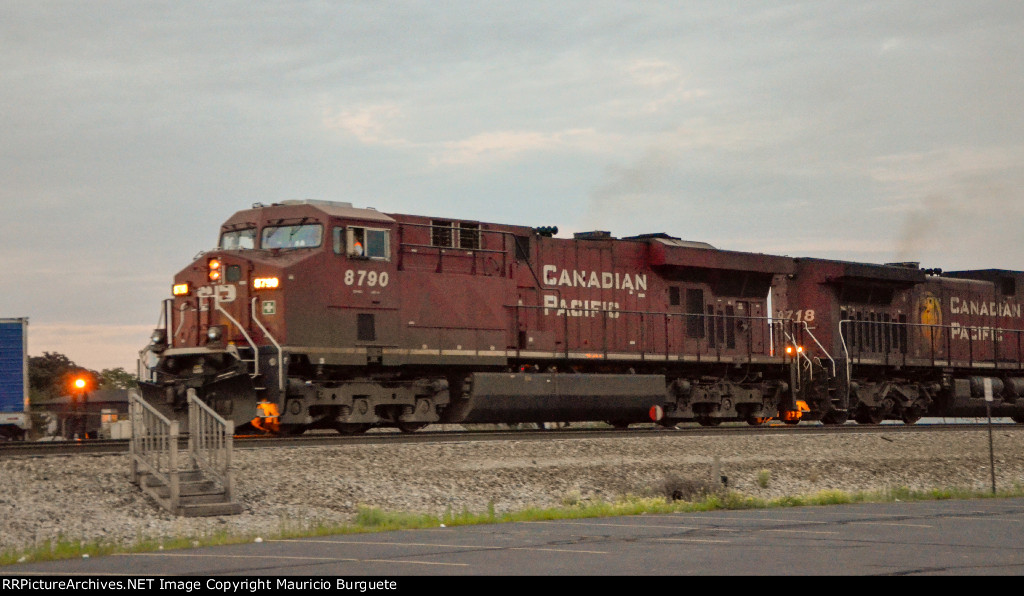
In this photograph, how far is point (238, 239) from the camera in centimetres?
2033

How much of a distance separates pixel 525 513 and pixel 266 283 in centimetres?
717

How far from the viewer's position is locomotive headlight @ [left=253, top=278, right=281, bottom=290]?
18.8 meters

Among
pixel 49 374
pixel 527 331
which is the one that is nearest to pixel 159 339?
pixel 527 331

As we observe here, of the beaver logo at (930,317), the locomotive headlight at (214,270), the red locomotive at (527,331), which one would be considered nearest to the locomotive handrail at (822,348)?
the red locomotive at (527,331)

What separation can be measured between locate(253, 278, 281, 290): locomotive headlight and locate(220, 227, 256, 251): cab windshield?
3.90 feet

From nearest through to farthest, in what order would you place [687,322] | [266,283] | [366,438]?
1. [366,438]
2. [266,283]
3. [687,322]

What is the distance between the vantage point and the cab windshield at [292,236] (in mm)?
19469

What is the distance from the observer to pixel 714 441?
68.3ft

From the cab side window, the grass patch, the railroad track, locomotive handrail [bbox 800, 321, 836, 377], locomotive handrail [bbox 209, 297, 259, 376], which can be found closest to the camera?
the grass patch

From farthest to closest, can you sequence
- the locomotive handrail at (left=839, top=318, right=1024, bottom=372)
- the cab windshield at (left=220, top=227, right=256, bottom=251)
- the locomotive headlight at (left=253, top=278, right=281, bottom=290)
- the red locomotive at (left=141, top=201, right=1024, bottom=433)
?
the locomotive handrail at (left=839, top=318, right=1024, bottom=372) < the cab windshield at (left=220, top=227, right=256, bottom=251) < the red locomotive at (left=141, top=201, right=1024, bottom=433) < the locomotive headlight at (left=253, top=278, right=281, bottom=290)

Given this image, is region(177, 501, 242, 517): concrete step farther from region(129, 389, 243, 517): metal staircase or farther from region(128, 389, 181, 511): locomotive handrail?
region(128, 389, 181, 511): locomotive handrail

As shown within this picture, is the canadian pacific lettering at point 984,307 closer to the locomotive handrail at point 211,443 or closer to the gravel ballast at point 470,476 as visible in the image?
the gravel ballast at point 470,476

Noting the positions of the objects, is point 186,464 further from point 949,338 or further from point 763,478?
point 949,338

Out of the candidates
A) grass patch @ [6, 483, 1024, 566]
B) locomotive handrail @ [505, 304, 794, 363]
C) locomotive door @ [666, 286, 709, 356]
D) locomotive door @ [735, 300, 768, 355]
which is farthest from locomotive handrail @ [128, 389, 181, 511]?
locomotive door @ [735, 300, 768, 355]
